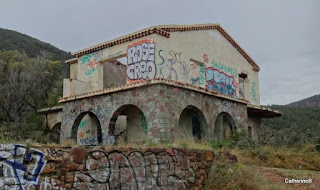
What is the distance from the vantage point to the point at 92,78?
16.8m

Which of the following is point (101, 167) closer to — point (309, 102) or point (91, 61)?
point (91, 61)

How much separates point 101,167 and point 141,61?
838cm

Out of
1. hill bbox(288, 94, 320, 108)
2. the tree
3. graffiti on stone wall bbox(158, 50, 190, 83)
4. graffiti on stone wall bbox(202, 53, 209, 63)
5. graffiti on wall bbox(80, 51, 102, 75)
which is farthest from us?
hill bbox(288, 94, 320, 108)

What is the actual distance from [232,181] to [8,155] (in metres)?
5.00

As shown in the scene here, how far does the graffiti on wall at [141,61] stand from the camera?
14020 millimetres

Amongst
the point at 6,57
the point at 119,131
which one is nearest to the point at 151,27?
the point at 119,131

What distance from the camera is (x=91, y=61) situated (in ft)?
55.2

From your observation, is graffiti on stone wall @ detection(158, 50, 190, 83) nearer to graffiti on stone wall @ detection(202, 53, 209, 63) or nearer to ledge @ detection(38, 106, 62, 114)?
graffiti on stone wall @ detection(202, 53, 209, 63)

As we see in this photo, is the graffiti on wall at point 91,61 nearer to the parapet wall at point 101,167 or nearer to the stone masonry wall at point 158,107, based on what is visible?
the stone masonry wall at point 158,107

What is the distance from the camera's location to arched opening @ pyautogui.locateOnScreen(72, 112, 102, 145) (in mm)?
16844

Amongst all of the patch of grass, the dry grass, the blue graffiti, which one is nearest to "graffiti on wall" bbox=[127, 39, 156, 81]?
the blue graffiti

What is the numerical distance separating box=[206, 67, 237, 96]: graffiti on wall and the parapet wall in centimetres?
815

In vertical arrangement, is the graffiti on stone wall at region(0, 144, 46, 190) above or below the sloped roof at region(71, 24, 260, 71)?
below

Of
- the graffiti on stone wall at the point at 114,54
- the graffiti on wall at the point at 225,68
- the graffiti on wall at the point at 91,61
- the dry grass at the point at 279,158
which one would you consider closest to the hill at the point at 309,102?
the graffiti on wall at the point at 225,68
